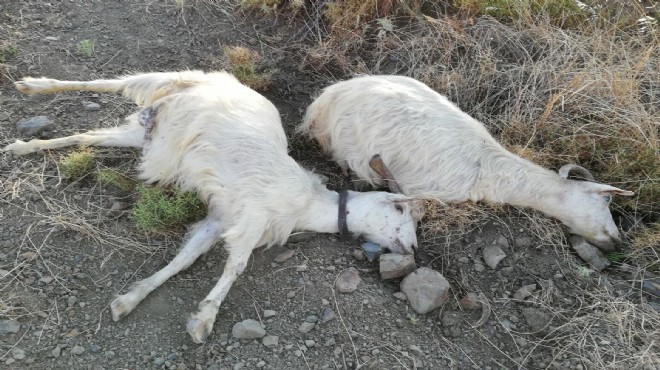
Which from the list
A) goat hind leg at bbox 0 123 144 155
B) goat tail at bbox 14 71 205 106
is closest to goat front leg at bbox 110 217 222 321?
goat hind leg at bbox 0 123 144 155

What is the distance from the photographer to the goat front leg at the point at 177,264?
11.4ft

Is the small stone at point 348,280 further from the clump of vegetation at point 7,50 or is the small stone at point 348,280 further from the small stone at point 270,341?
the clump of vegetation at point 7,50

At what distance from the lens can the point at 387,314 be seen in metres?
3.72

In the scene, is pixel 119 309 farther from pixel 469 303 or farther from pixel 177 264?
pixel 469 303

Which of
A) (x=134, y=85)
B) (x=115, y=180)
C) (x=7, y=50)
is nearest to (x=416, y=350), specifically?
(x=115, y=180)

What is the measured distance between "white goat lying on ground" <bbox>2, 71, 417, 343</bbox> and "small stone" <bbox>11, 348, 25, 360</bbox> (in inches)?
23.6

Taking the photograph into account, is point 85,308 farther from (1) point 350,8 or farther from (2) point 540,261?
(1) point 350,8

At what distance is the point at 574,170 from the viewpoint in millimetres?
4590

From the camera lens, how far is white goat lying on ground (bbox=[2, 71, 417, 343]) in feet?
12.4

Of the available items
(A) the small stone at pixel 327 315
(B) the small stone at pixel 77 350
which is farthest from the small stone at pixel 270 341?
(B) the small stone at pixel 77 350

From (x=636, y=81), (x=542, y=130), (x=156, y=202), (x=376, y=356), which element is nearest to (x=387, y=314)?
(x=376, y=356)

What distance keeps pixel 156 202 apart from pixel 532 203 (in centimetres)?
274

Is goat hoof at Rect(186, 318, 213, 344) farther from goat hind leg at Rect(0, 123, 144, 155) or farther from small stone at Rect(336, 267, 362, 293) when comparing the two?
goat hind leg at Rect(0, 123, 144, 155)

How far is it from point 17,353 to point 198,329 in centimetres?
99
